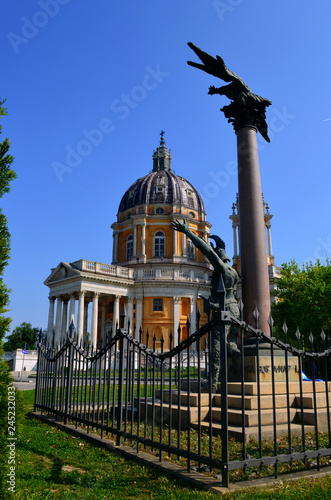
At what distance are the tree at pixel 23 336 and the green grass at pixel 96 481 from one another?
229 ft

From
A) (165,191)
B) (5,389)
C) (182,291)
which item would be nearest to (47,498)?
(5,389)

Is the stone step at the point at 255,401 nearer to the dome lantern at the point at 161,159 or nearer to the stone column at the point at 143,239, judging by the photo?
the stone column at the point at 143,239

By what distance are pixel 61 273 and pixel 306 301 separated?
26587 mm

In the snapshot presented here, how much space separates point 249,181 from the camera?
32.9 ft

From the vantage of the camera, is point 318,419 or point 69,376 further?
point 69,376

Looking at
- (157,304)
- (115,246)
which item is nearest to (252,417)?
(157,304)

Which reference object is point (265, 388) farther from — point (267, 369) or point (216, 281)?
point (216, 281)

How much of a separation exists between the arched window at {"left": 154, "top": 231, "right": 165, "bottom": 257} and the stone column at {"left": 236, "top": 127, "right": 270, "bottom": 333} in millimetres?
39433

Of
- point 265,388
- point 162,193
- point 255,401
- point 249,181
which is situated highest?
point 162,193

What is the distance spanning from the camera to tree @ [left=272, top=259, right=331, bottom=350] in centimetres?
2659

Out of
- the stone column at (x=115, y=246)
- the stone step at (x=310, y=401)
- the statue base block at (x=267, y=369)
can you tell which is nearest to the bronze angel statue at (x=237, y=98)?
the statue base block at (x=267, y=369)

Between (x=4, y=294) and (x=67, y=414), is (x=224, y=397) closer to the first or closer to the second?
(x=4, y=294)

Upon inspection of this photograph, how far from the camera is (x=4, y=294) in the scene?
6.13 metres

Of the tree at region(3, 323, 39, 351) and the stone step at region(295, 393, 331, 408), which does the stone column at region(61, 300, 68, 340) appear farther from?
the stone step at region(295, 393, 331, 408)
